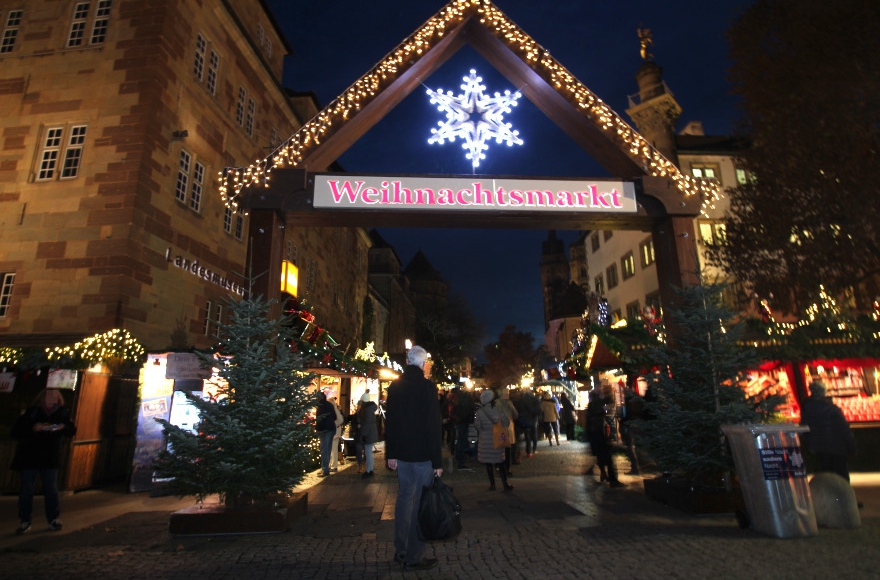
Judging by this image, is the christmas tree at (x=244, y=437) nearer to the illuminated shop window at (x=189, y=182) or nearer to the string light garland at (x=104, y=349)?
the string light garland at (x=104, y=349)

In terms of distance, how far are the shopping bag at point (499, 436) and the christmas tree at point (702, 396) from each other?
2.75 m

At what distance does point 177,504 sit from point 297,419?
4.12 m

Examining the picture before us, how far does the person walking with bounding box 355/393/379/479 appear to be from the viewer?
490 inches

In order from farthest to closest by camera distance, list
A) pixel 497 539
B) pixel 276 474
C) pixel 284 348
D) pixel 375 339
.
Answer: pixel 375 339
pixel 284 348
pixel 276 474
pixel 497 539

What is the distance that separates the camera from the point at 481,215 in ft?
29.1

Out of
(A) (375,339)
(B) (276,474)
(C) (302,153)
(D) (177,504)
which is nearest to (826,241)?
(C) (302,153)

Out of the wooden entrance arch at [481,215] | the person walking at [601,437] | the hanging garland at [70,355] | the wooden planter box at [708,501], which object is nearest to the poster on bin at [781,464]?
the wooden planter box at [708,501]

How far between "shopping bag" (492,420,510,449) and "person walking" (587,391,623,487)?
5.66ft

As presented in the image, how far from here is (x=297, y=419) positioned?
6.98 m

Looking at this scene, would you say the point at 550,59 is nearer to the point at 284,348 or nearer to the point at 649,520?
the point at 284,348

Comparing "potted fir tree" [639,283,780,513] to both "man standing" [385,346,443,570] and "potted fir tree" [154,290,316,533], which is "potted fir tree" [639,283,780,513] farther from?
"potted fir tree" [154,290,316,533]

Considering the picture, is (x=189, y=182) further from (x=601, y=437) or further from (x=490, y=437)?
(x=601, y=437)

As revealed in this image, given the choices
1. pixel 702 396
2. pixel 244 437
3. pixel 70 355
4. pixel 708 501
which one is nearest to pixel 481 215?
pixel 702 396

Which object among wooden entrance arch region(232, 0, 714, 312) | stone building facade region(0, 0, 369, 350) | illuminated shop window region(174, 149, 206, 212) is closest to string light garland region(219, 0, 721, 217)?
wooden entrance arch region(232, 0, 714, 312)
